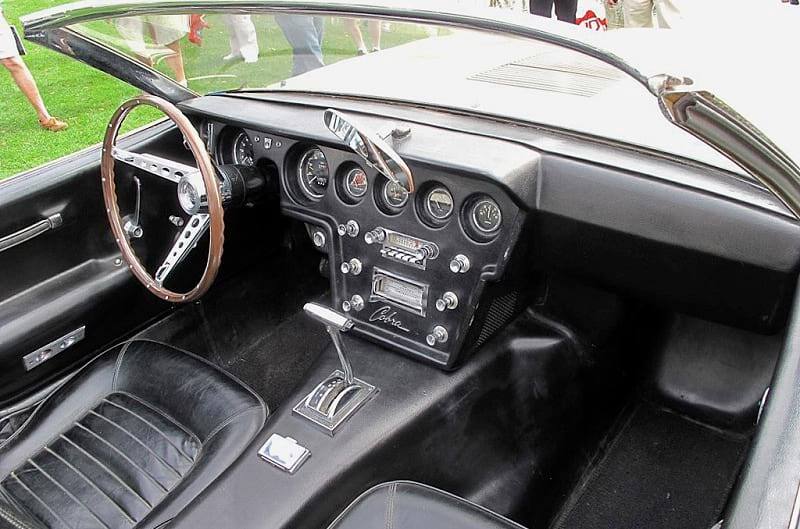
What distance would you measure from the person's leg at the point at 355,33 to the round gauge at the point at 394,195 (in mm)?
392

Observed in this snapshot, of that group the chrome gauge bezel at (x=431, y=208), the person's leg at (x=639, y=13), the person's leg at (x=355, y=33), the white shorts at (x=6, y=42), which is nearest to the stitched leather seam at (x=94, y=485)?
the chrome gauge bezel at (x=431, y=208)

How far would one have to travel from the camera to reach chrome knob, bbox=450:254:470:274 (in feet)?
5.98

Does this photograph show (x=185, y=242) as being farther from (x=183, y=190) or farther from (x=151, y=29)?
(x=151, y=29)

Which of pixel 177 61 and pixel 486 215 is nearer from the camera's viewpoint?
pixel 486 215

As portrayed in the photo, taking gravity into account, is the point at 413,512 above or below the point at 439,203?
below

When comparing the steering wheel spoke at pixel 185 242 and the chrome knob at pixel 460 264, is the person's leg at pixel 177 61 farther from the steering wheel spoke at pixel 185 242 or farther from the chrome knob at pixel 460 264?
the chrome knob at pixel 460 264

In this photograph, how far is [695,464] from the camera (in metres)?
2.16

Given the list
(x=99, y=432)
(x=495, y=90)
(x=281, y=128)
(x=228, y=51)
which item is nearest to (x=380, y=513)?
(x=99, y=432)

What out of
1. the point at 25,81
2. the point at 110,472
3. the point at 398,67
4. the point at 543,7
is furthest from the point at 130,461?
the point at 25,81

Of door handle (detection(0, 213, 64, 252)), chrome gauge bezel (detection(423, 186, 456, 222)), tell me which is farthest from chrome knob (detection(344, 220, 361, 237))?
door handle (detection(0, 213, 64, 252))

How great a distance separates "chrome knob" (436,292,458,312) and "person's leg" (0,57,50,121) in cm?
455

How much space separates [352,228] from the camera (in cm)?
202

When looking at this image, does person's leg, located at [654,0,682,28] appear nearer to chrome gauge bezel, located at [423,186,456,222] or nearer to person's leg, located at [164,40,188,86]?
chrome gauge bezel, located at [423,186,456,222]

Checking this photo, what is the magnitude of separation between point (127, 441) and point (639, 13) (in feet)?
12.4
